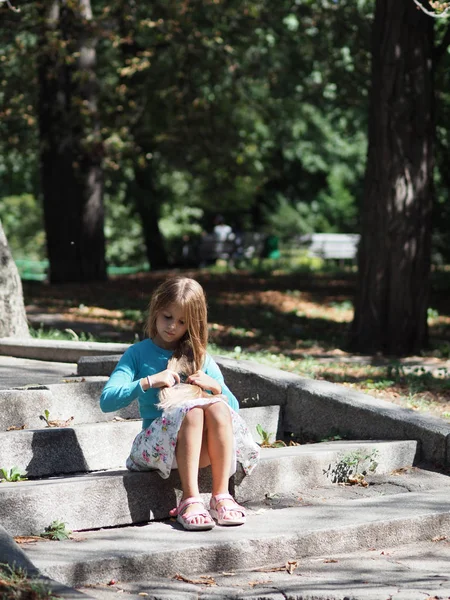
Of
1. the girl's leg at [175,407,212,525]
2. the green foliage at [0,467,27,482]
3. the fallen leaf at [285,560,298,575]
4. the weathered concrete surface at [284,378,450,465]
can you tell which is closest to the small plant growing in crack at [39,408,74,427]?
the green foliage at [0,467,27,482]

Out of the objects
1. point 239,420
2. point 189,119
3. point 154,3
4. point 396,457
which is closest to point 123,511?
point 239,420

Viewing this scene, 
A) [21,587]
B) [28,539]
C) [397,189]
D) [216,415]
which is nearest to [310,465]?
[216,415]

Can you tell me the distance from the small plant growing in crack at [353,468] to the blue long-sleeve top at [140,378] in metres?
0.77

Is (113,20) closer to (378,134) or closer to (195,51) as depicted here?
(195,51)

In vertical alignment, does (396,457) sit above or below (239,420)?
below

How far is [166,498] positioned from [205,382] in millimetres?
582

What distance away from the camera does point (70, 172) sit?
620 inches

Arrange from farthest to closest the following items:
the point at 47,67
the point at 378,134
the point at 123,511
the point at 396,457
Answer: the point at 47,67 < the point at 378,134 < the point at 396,457 < the point at 123,511

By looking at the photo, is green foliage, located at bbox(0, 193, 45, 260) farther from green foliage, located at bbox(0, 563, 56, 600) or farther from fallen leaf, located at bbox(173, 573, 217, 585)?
green foliage, located at bbox(0, 563, 56, 600)

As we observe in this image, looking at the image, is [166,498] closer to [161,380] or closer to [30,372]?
[161,380]

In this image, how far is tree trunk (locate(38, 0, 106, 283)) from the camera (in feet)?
50.8

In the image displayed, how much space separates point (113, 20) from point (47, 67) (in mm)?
1453

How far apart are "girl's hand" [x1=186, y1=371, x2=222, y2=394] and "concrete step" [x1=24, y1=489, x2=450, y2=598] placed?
0.63 meters

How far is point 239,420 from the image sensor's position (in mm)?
4551
